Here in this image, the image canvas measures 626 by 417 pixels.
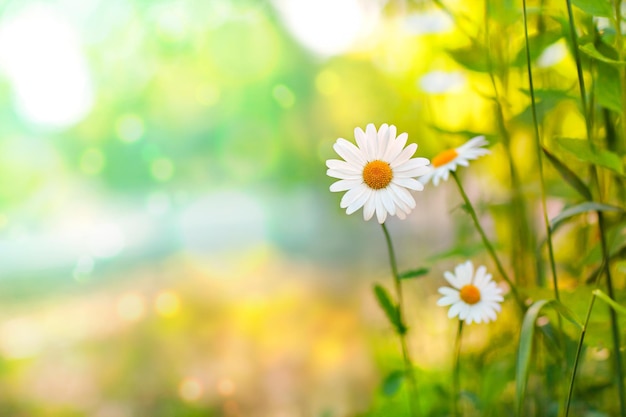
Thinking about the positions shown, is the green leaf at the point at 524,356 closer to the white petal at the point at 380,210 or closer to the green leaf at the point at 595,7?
the white petal at the point at 380,210

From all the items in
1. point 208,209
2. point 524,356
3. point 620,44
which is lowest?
point 524,356

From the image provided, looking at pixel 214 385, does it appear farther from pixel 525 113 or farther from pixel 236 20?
pixel 525 113

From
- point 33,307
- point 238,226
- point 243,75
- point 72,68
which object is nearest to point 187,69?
point 243,75

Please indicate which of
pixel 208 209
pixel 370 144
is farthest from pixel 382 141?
pixel 208 209

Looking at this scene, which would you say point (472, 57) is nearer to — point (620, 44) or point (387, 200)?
point (620, 44)

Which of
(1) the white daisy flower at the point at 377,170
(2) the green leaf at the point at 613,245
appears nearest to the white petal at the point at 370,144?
(1) the white daisy flower at the point at 377,170

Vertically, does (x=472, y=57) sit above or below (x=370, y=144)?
above

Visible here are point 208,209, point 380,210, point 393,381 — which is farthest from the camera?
point 208,209
